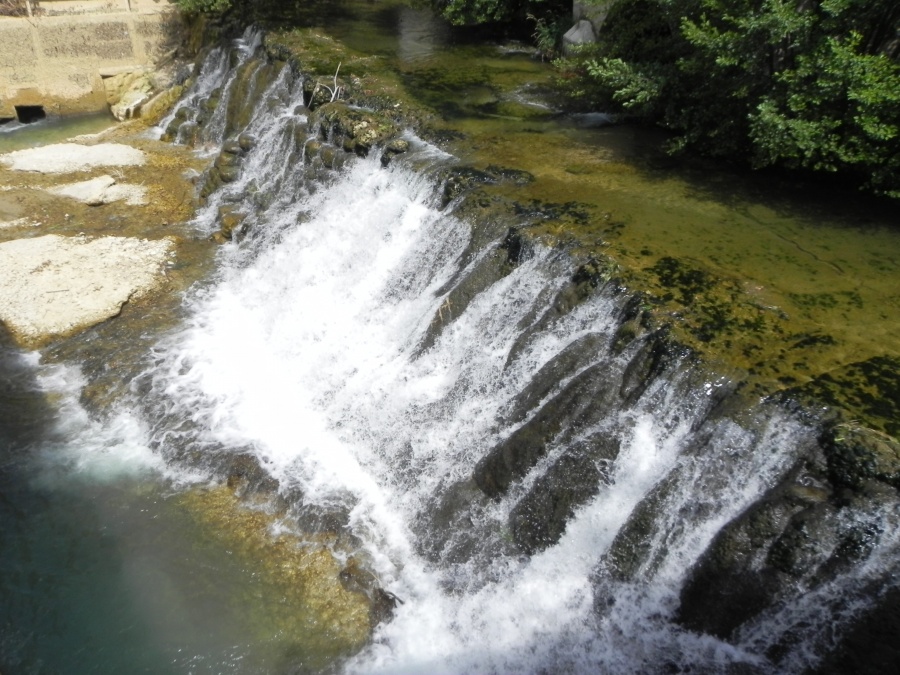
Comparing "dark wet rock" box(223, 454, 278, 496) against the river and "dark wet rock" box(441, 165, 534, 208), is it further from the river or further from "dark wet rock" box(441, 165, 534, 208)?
"dark wet rock" box(441, 165, 534, 208)

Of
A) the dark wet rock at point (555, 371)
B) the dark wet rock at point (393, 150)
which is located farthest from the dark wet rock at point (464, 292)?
the dark wet rock at point (393, 150)

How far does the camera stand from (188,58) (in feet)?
64.1

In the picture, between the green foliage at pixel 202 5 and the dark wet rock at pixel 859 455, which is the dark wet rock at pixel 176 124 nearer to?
the green foliage at pixel 202 5

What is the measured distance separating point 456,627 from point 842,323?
5168mm

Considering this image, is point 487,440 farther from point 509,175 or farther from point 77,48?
point 77,48

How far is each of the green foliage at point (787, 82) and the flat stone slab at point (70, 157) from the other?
36.1ft

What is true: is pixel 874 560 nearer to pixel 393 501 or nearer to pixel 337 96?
pixel 393 501

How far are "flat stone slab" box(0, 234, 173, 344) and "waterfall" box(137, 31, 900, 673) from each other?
1199 millimetres

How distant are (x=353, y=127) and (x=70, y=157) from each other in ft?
25.0

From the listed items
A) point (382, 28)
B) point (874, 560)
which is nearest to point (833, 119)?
point (874, 560)

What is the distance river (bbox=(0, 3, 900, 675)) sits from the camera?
20.5ft

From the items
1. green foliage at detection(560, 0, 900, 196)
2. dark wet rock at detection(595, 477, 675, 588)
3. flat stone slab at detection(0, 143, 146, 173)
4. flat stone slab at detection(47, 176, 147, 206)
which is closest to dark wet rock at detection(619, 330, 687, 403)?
dark wet rock at detection(595, 477, 675, 588)

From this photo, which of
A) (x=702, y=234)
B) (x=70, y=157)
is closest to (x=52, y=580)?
(x=702, y=234)

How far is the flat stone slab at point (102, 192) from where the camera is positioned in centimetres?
1410
